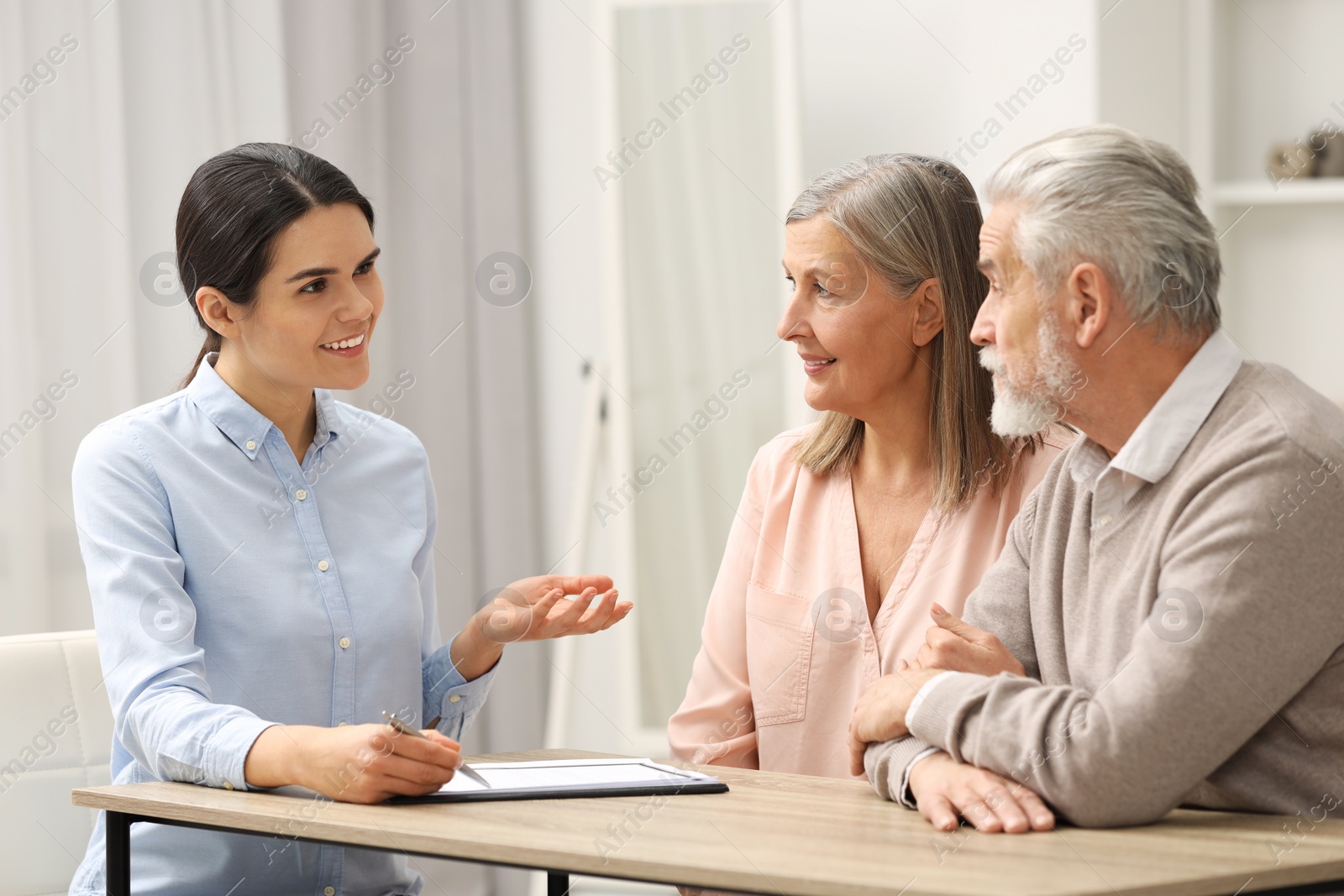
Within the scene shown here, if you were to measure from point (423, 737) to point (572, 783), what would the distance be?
184 millimetres

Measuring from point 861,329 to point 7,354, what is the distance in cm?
180

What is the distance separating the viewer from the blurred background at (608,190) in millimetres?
2980

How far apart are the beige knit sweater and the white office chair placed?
3.90 ft

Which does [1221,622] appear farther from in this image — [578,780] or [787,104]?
[787,104]

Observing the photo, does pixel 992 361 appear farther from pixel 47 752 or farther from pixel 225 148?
pixel 225 148

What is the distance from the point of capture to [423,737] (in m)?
1.35

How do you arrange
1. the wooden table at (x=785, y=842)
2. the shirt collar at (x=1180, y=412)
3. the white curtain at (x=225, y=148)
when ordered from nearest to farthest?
the wooden table at (x=785, y=842) < the shirt collar at (x=1180, y=412) < the white curtain at (x=225, y=148)

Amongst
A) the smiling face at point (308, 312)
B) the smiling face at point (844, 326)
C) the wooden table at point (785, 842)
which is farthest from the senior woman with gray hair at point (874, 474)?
the smiling face at point (308, 312)

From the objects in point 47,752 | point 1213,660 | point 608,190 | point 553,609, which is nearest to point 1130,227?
point 1213,660

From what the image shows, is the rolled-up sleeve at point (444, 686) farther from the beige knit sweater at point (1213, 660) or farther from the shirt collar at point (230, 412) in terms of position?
the beige knit sweater at point (1213, 660)

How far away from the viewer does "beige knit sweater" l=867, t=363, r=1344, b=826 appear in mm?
1151

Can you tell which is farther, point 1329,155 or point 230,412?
point 1329,155

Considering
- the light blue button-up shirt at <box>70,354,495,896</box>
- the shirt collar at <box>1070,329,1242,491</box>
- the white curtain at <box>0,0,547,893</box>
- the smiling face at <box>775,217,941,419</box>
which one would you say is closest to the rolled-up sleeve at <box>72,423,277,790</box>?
the light blue button-up shirt at <box>70,354,495,896</box>

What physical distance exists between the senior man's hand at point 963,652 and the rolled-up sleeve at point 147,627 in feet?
2.43
